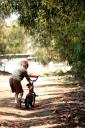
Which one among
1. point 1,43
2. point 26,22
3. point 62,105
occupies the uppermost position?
point 26,22

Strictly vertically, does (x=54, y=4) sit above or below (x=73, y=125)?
above

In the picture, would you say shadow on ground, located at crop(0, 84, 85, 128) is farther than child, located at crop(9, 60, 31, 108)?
No

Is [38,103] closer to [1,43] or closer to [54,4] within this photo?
[54,4]

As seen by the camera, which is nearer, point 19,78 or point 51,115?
point 51,115

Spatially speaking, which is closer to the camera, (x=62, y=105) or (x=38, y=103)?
(x=62, y=105)

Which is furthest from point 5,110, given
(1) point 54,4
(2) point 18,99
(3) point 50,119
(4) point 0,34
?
(4) point 0,34

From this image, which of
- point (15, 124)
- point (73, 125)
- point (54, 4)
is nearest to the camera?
point (73, 125)

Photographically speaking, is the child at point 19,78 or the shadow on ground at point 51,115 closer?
the shadow on ground at point 51,115

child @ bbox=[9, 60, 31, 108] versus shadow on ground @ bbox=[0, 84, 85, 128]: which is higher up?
child @ bbox=[9, 60, 31, 108]

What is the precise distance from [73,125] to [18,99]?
16.6 feet

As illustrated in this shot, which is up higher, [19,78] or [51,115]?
[19,78]

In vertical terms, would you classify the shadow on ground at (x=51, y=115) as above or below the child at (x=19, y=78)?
below

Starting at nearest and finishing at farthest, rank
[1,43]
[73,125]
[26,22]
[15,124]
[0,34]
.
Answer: [73,125], [15,124], [26,22], [0,34], [1,43]

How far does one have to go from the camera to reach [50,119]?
1527 centimetres
